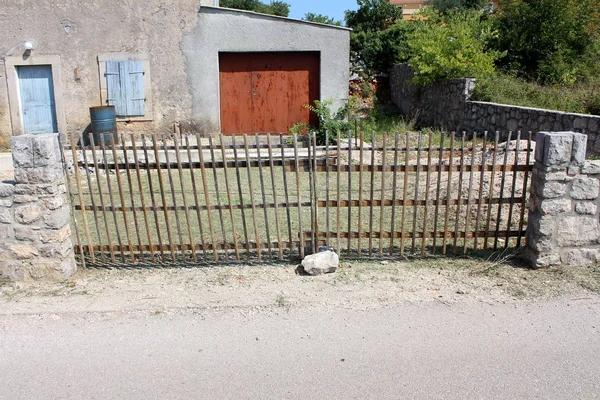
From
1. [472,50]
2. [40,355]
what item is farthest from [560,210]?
[472,50]

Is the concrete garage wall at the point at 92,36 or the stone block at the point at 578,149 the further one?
the concrete garage wall at the point at 92,36

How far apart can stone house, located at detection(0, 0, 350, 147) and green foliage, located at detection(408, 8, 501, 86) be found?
282cm

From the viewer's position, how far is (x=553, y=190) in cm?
477

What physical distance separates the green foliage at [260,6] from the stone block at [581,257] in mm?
31103

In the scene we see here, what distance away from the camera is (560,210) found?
483 cm

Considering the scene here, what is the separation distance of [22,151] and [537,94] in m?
11.0

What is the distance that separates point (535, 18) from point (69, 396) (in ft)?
50.1

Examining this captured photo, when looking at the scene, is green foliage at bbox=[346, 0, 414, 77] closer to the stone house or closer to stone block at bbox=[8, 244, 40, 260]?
the stone house

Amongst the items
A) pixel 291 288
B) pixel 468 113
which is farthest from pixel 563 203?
pixel 468 113

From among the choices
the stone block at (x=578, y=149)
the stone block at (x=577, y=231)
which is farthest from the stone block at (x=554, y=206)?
the stone block at (x=578, y=149)

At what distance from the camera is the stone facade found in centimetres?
912

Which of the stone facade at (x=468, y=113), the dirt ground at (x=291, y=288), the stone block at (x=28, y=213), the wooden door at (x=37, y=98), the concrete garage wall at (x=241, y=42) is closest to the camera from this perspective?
the dirt ground at (x=291, y=288)

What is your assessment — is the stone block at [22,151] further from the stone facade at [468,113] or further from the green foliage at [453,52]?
the green foliage at [453,52]

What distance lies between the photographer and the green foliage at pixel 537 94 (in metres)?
10.7
